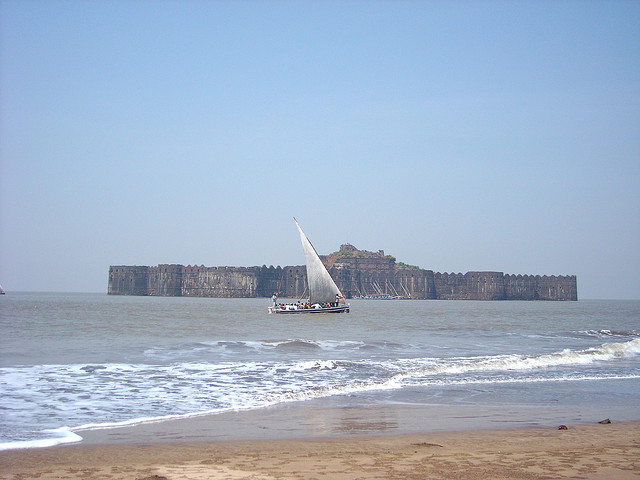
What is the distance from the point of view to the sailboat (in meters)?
57.8

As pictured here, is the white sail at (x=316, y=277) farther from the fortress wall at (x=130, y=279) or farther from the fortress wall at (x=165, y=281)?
the fortress wall at (x=130, y=279)

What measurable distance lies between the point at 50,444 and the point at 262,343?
65.4 feet

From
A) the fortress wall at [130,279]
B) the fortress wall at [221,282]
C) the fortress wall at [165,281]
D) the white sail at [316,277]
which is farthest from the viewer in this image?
the fortress wall at [130,279]

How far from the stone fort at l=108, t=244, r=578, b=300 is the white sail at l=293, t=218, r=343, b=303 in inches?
4417

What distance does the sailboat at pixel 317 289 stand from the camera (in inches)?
2276

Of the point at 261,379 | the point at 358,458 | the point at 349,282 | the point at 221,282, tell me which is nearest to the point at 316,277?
the point at 261,379

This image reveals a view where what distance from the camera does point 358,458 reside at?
846cm

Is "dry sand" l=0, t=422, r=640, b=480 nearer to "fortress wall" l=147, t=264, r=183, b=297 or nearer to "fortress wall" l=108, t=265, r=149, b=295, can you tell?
"fortress wall" l=147, t=264, r=183, b=297

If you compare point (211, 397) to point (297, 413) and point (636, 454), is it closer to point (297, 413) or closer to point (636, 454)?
point (297, 413)

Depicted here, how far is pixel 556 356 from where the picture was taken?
23625mm

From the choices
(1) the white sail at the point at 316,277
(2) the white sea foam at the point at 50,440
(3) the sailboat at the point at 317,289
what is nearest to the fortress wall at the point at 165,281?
(3) the sailboat at the point at 317,289

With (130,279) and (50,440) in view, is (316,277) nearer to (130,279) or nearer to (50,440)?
(50,440)

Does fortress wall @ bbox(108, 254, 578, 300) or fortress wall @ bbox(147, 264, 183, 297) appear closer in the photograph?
fortress wall @ bbox(108, 254, 578, 300)

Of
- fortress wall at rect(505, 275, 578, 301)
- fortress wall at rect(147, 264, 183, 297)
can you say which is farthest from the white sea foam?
fortress wall at rect(505, 275, 578, 301)
